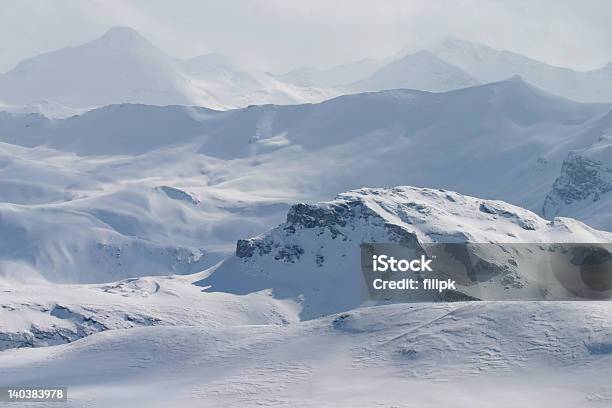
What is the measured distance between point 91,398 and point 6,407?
8.27 meters

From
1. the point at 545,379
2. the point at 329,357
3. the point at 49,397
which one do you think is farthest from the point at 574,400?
the point at 49,397

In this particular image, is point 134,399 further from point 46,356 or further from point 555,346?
point 555,346

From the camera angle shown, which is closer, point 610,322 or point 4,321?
point 610,322

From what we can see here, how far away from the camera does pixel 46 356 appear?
457 ft

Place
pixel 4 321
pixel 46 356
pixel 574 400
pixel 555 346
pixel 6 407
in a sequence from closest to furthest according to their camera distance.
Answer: pixel 574 400
pixel 6 407
pixel 555 346
pixel 46 356
pixel 4 321

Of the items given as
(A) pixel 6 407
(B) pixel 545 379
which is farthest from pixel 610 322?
(A) pixel 6 407

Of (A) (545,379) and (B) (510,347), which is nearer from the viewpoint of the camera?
(A) (545,379)

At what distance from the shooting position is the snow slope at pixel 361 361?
108125 mm

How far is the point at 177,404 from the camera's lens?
358 ft

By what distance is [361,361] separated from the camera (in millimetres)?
123812

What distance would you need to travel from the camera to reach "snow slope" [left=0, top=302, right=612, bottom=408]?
108125 millimetres

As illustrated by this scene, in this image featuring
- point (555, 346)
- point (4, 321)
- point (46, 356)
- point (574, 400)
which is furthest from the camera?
point (4, 321)

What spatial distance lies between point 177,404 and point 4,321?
9469cm

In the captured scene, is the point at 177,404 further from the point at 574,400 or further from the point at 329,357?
the point at 574,400
